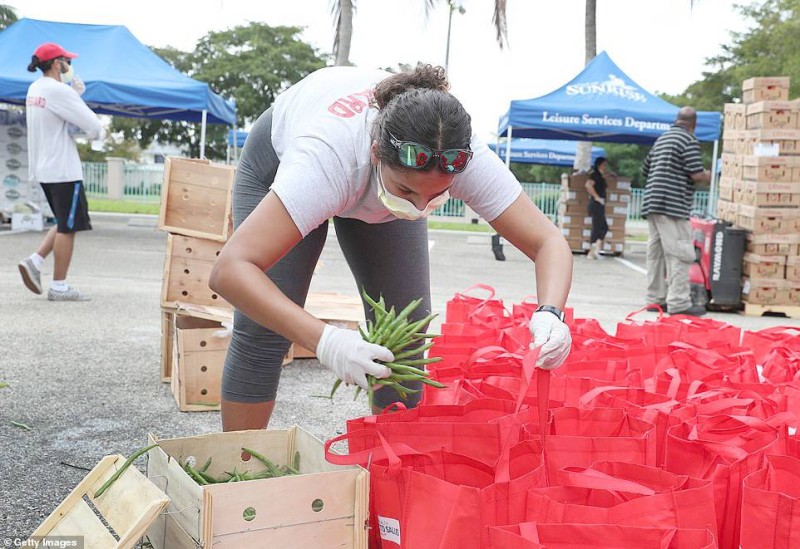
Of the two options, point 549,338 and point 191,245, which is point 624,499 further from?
point 191,245

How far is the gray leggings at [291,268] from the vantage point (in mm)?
2648

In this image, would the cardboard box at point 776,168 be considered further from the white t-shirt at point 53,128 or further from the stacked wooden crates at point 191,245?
the white t-shirt at point 53,128

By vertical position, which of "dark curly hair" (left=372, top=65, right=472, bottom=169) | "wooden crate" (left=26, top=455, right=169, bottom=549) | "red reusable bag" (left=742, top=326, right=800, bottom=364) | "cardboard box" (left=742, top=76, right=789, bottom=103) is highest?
"cardboard box" (left=742, top=76, right=789, bottom=103)

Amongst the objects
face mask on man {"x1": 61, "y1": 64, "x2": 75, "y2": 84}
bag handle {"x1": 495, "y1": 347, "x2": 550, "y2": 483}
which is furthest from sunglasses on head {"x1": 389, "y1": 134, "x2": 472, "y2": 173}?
face mask on man {"x1": 61, "y1": 64, "x2": 75, "y2": 84}

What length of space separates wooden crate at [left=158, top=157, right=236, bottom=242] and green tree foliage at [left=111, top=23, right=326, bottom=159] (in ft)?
109

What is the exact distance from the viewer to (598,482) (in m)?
1.93

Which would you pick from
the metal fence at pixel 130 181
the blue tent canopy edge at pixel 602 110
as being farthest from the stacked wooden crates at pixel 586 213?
the metal fence at pixel 130 181

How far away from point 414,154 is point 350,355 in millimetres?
509

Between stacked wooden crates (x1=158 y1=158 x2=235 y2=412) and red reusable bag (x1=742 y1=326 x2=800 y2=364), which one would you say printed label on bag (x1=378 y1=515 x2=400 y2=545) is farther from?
red reusable bag (x1=742 y1=326 x2=800 y2=364)

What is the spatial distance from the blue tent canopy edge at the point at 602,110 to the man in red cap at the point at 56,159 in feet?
21.6

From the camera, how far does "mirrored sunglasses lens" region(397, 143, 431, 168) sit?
2014mm

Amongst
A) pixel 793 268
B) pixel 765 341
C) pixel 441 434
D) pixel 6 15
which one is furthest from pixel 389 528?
pixel 6 15

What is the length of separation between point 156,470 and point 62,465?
121 cm

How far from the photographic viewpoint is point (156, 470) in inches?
83.1
